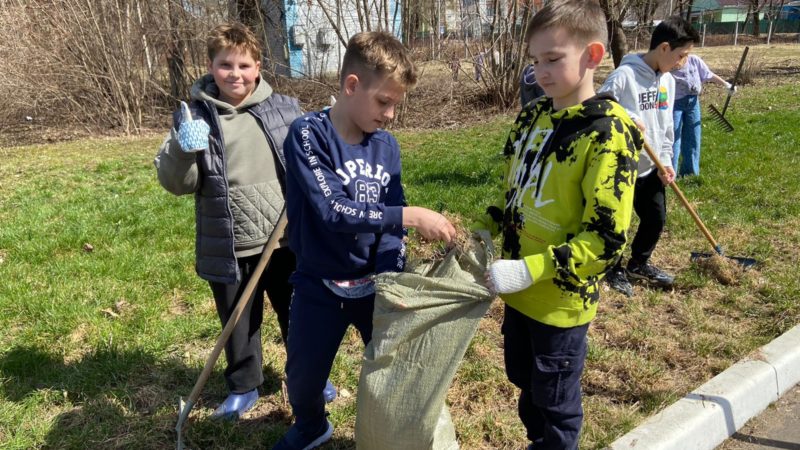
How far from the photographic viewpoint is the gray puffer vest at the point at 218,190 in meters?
2.67

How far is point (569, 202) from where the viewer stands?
78.7 inches

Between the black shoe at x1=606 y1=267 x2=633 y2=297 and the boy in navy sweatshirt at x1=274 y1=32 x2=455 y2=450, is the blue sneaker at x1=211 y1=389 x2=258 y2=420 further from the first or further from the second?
the black shoe at x1=606 y1=267 x2=633 y2=297

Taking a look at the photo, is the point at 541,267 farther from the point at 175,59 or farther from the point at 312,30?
the point at 175,59

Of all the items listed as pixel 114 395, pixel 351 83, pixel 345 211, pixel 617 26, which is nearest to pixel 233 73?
pixel 351 83

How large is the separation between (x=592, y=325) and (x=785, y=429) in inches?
48.1

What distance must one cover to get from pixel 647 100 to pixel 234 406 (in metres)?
3.23

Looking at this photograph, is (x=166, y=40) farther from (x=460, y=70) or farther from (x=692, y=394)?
(x=692, y=394)

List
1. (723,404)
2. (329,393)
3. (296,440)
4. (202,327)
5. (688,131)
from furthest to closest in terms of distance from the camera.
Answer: (688,131) < (202,327) < (329,393) < (723,404) < (296,440)

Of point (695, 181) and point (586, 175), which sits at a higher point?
point (586, 175)

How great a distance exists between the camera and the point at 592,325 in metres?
3.94

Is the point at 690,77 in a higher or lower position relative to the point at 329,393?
higher

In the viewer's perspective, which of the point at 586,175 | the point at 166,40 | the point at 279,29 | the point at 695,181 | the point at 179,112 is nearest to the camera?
the point at 586,175

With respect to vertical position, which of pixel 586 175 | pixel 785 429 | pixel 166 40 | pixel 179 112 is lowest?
pixel 785 429

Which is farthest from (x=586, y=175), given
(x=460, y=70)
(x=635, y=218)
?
(x=460, y=70)
